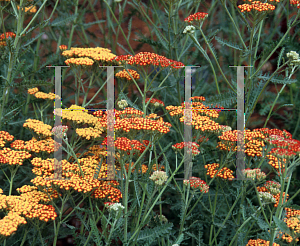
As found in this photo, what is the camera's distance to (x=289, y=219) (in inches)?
77.4

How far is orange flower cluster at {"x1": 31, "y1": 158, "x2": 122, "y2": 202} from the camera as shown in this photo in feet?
6.24

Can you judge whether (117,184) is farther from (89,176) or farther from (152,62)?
(152,62)

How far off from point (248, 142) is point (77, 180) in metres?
0.98

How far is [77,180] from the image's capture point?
1.94 m

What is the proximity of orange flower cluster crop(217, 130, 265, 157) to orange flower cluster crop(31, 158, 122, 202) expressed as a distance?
65 cm

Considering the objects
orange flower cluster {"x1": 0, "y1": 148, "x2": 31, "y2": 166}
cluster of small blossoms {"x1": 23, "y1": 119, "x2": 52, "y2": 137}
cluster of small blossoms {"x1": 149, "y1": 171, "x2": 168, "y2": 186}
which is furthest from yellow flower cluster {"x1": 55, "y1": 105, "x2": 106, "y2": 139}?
cluster of small blossoms {"x1": 149, "y1": 171, "x2": 168, "y2": 186}

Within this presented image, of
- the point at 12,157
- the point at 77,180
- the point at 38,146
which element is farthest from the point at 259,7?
the point at 12,157

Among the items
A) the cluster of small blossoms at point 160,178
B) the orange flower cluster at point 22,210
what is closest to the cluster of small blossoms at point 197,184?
the cluster of small blossoms at point 160,178

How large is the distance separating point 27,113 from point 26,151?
0.92 metres

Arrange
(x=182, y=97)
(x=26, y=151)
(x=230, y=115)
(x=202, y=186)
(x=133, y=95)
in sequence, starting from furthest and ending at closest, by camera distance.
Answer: (x=133, y=95)
(x=182, y=97)
(x=230, y=115)
(x=26, y=151)
(x=202, y=186)

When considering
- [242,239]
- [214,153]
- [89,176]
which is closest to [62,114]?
[89,176]

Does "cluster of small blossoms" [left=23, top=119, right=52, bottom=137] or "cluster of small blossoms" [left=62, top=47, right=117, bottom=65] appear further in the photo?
"cluster of small blossoms" [left=62, top=47, right=117, bottom=65]

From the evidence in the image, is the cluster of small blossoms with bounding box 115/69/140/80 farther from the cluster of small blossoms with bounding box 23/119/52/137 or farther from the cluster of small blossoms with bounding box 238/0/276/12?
the cluster of small blossoms with bounding box 238/0/276/12

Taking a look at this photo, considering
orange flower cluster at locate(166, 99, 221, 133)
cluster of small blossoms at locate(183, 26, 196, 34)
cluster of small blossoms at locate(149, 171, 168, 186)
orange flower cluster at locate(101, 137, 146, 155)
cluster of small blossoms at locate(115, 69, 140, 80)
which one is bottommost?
cluster of small blossoms at locate(149, 171, 168, 186)
